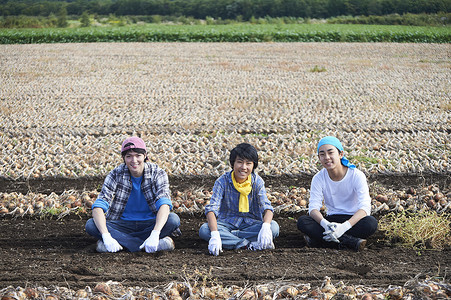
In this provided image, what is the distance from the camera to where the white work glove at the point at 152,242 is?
147 inches

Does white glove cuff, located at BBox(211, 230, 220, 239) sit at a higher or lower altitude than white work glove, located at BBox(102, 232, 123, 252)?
higher

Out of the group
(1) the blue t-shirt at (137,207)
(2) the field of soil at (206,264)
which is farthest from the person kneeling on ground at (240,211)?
(1) the blue t-shirt at (137,207)

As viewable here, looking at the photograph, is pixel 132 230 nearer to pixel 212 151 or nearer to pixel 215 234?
pixel 215 234

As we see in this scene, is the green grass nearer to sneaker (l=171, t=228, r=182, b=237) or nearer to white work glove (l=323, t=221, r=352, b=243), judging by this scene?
sneaker (l=171, t=228, r=182, b=237)

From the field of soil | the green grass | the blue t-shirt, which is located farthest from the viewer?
the green grass

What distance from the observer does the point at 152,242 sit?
12.3 ft

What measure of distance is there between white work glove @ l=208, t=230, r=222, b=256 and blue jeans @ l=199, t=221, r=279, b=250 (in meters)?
0.12

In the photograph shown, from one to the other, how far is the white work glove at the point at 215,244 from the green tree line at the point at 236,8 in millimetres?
32968

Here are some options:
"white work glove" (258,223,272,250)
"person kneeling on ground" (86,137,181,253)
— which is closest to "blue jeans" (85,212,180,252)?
"person kneeling on ground" (86,137,181,253)

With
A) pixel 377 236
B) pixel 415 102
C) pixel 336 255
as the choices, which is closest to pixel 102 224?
pixel 336 255

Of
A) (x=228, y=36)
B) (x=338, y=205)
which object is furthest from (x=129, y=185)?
(x=228, y=36)

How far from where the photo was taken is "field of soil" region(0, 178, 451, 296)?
325cm

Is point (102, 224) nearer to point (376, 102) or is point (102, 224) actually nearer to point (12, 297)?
point (12, 297)

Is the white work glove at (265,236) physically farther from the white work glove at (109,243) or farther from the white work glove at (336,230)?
the white work glove at (109,243)
